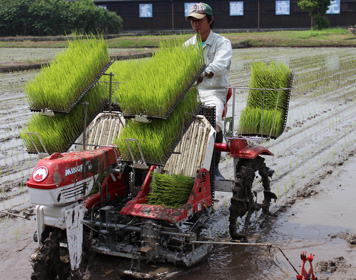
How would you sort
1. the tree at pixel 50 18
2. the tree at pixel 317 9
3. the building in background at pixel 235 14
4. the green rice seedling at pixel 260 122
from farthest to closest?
the building in background at pixel 235 14 → the tree at pixel 317 9 → the tree at pixel 50 18 → the green rice seedling at pixel 260 122

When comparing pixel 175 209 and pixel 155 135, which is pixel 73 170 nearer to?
pixel 155 135

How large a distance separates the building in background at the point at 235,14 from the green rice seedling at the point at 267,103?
1379 inches

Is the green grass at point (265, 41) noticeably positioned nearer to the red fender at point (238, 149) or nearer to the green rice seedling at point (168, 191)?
the red fender at point (238, 149)

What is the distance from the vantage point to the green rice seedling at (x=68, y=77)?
4.38 m

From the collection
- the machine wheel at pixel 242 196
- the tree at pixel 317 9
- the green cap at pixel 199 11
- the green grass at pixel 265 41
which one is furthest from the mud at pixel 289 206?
the tree at pixel 317 9

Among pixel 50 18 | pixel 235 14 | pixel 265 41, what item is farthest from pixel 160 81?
pixel 235 14

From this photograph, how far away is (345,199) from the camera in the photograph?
665cm

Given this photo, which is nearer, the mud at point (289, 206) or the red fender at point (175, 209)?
the red fender at point (175, 209)

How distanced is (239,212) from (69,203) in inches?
74.3

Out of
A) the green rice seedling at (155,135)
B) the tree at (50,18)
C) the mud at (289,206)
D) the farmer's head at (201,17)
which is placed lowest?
the mud at (289,206)

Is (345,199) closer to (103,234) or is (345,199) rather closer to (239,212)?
(239,212)

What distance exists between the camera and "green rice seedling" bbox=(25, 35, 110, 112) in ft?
14.4

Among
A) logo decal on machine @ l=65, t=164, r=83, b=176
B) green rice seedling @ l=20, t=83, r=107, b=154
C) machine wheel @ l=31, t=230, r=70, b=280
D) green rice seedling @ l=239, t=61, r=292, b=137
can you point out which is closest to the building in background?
green rice seedling @ l=239, t=61, r=292, b=137

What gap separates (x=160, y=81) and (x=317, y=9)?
3543 centimetres
